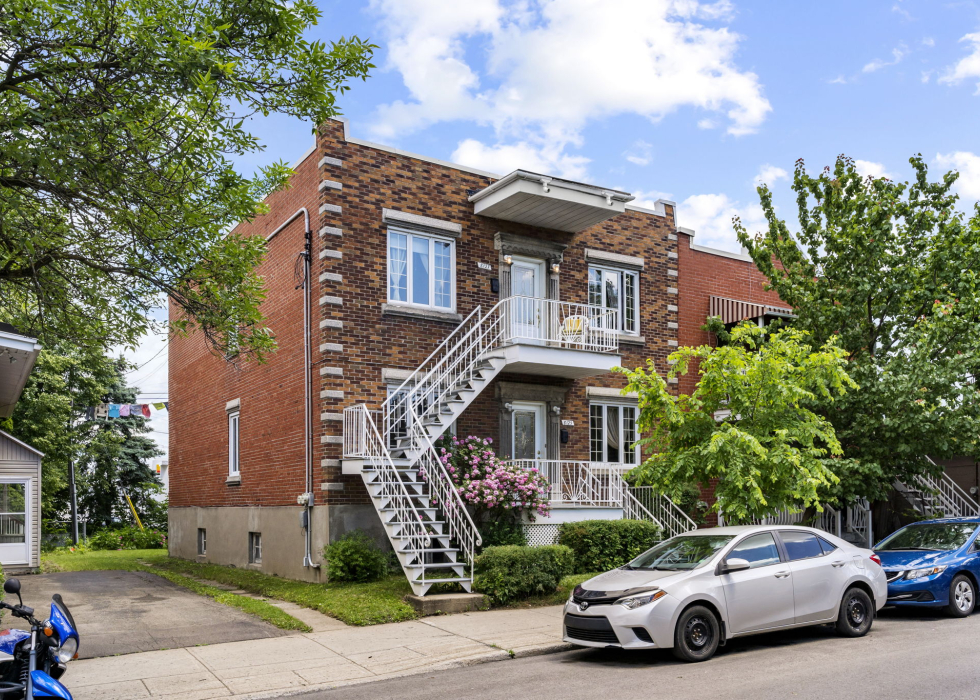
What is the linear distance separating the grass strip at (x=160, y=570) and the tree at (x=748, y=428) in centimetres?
586

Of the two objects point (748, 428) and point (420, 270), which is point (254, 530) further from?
point (748, 428)

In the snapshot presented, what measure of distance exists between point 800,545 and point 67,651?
27.2ft

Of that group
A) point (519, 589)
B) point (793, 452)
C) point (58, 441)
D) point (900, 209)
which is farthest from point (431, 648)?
point (58, 441)

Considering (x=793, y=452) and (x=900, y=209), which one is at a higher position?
(x=900, y=209)

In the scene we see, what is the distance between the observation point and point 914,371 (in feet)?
52.4

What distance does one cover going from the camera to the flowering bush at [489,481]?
15492 millimetres

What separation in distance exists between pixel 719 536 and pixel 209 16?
863 centimetres

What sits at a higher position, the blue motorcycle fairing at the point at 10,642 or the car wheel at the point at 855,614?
the blue motorcycle fairing at the point at 10,642

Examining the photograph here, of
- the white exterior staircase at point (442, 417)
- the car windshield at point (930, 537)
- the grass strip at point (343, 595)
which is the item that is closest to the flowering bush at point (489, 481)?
the white exterior staircase at point (442, 417)

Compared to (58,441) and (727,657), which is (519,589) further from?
(58,441)

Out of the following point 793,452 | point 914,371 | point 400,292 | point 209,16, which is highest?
point 209,16

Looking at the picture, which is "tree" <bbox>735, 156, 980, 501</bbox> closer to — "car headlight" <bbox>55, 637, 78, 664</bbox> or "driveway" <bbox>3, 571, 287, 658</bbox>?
"driveway" <bbox>3, 571, 287, 658</bbox>

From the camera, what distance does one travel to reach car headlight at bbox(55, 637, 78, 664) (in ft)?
19.7

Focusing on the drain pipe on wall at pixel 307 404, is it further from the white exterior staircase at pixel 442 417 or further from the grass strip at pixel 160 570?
the grass strip at pixel 160 570
